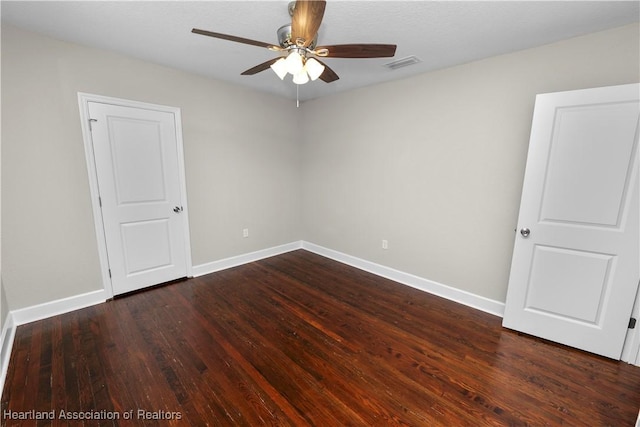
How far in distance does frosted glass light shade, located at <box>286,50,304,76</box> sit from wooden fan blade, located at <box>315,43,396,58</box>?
0.18m

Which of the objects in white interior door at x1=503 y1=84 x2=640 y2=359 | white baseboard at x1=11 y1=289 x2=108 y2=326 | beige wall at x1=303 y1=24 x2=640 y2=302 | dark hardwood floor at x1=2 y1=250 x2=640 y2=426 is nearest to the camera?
dark hardwood floor at x1=2 y1=250 x2=640 y2=426

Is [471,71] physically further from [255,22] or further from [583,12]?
[255,22]

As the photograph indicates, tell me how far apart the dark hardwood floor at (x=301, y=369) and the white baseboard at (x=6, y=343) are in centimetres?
5

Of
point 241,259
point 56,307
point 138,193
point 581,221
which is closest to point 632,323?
point 581,221

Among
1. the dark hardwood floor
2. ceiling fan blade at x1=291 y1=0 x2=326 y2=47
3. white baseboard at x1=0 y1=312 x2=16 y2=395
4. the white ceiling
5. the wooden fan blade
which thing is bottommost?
the dark hardwood floor

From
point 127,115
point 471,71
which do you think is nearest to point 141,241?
point 127,115

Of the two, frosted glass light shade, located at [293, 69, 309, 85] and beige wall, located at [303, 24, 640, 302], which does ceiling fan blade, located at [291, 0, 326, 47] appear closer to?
frosted glass light shade, located at [293, 69, 309, 85]

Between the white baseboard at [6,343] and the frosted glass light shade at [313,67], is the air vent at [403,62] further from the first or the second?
the white baseboard at [6,343]

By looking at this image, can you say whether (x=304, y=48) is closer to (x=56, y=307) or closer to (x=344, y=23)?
(x=344, y=23)

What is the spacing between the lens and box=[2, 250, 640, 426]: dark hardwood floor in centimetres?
158

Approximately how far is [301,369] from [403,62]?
9.63ft

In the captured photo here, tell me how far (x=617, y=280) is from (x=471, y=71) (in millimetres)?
2155

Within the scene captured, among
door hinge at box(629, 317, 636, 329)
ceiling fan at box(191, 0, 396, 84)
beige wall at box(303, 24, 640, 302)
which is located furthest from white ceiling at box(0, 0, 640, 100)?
door hinge at box(629, 317, 636, 329)

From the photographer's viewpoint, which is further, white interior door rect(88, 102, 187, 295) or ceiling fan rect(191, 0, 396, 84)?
white interior door rect(88, 102, 187, 295)
